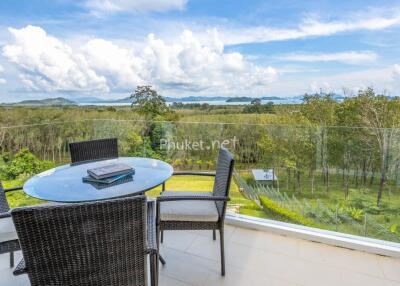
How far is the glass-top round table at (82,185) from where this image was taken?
160 centimetres

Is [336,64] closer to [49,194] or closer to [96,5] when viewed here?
[96,5]

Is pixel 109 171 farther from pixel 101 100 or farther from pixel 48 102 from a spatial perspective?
pixel 48 102

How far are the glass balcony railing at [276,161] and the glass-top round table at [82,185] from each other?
0.76 metres

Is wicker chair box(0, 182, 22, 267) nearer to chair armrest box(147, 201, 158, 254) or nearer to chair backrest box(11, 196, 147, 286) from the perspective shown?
chair backrest box(11, 196, 147, 286)

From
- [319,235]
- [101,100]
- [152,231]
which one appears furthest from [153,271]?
[101,100]

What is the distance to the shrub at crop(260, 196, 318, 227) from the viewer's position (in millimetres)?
2682

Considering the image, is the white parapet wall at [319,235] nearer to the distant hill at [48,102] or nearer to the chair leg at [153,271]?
the chair leg at [153,271]

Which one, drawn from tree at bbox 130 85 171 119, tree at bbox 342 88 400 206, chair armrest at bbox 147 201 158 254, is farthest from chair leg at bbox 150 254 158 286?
tree at bbox 130 85 171 119

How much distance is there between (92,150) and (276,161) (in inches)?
72.7

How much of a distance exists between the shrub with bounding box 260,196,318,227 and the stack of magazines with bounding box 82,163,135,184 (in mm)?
1540

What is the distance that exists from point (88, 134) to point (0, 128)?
37.4 inches

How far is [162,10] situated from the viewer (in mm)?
3523

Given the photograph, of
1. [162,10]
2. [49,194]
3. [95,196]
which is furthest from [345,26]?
[49,194]

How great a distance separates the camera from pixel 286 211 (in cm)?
278
